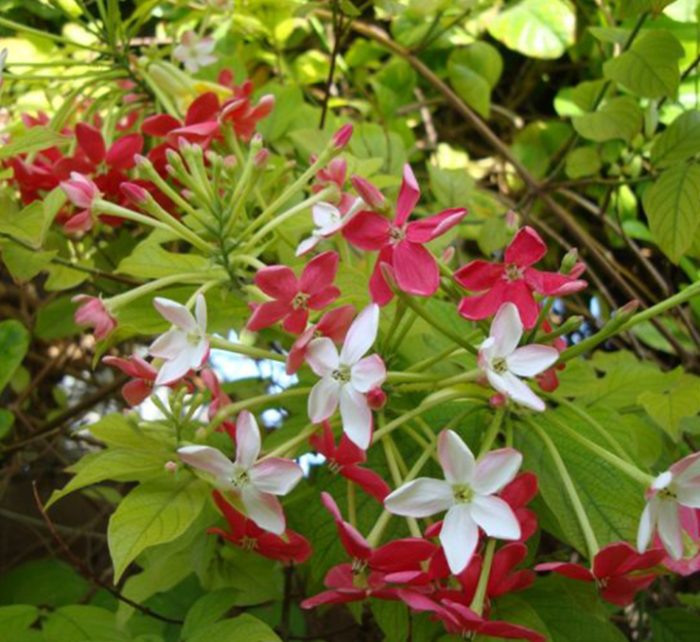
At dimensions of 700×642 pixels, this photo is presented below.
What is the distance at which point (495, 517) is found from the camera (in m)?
0.63

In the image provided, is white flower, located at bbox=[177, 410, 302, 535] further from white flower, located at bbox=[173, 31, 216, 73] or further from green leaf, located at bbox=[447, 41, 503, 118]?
green leaf, located at bbox=[447, 41, 503, 118]

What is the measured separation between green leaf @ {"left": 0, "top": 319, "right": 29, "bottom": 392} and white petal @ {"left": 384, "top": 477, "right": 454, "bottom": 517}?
530 mm

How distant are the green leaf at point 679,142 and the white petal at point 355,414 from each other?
1.55 feet

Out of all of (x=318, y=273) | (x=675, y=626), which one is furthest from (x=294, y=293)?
(x=675, y=626)

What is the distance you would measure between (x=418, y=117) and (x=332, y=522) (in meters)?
1.01

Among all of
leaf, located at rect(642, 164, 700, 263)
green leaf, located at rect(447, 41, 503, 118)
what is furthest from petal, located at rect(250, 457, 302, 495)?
green leaf, located at rect(447, 41, 503, 118)

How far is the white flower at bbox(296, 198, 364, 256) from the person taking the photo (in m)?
0.72

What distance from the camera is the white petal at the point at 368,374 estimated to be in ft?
2.15

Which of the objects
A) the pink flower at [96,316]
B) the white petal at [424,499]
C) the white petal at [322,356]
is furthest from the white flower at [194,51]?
the white petal at [424,499]

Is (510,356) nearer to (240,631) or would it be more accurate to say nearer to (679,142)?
(240,631)

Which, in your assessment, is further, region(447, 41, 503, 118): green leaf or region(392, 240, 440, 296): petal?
region(447, 41, 503, 118): green leaf

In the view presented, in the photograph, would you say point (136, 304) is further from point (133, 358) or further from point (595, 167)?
point (595, 167)

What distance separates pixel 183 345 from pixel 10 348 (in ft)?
1.30

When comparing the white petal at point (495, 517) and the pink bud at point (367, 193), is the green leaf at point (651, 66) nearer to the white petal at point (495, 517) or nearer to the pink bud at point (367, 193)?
the pink bud at point (367, 193)
